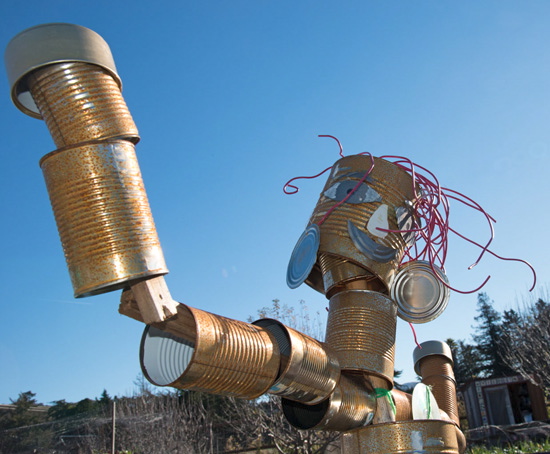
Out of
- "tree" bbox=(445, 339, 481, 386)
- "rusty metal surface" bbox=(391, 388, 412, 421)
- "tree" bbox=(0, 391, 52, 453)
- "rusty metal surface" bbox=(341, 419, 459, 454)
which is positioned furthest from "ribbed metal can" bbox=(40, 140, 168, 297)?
"tree" bbox=(445, 339, 481, 386)

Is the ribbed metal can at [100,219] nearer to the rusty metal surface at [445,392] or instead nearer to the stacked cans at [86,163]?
the stacked cans at [86,163]

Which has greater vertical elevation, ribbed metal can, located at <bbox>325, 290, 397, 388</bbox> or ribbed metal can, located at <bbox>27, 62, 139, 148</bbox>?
ribbed metal can, located at <bbox>27, 62, 139, 148</bbox>

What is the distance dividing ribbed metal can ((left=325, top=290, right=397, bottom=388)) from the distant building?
18775 millimetres

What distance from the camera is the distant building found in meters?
20.0

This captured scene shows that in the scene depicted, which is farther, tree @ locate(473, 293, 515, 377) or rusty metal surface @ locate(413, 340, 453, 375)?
tree @ locate(473, 293, 515, 377)

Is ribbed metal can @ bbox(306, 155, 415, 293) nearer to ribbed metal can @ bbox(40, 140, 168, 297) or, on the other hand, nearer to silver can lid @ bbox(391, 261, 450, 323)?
silver can lid @ bbox(391, 261, 450, 323)

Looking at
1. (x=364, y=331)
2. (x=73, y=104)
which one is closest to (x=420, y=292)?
(x=364, y=331)

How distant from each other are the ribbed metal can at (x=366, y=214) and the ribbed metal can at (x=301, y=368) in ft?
1.98

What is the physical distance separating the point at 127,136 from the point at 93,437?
72.2 feet

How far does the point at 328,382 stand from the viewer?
2.82 m

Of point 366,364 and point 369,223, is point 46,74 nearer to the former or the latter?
point 369,223

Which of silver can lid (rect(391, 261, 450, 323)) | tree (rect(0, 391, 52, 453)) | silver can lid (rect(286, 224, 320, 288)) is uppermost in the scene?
tree (rect(0, 391, 52, 453))

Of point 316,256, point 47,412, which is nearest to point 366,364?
point 316,256

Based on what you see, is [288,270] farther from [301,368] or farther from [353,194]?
[301,368]
